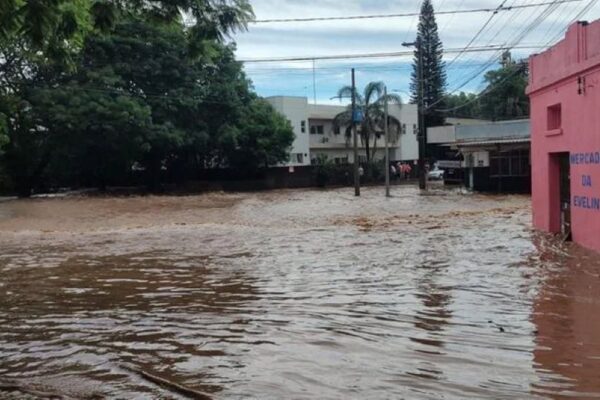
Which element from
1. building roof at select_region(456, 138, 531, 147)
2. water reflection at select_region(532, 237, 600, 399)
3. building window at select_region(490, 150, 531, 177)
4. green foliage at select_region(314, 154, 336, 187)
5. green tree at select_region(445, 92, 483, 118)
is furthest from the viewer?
green tree at select_region(445, 92, 483, 118)

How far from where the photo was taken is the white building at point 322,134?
205 feet

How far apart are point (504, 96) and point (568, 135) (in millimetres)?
53237

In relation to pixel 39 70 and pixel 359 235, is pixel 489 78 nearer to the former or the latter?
pixel 39 70

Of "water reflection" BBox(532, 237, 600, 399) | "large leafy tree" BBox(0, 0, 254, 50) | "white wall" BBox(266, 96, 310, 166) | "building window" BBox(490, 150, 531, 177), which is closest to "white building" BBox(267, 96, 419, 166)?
"white wall" BBox(266, 96, 310, 166)

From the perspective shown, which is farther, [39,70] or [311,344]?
[39,70]

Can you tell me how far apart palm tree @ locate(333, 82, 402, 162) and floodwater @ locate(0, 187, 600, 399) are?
40.9 m

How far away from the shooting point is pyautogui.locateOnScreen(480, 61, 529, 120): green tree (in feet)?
203

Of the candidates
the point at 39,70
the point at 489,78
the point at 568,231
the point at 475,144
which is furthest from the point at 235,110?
the point at 568,231

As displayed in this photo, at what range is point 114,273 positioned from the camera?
1284 cm

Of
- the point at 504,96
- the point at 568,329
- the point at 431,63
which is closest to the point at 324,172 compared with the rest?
the point at 431,63

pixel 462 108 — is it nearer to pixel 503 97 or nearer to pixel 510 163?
pixel 503 97

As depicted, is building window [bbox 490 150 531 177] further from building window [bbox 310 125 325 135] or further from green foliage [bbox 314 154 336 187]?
building window [bbox 310 125 325 135]

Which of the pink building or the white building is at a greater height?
the white building

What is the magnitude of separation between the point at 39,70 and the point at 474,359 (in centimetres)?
4043
